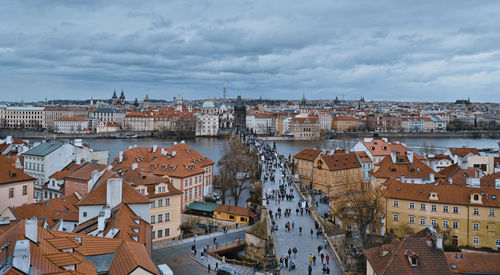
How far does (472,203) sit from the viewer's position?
70.6 feet

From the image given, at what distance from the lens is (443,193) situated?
2247 centimetres

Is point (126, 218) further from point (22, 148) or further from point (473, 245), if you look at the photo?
point (22, 148)

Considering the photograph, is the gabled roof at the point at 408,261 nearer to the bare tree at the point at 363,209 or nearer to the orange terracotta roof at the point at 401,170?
the bare tree at the point at 363,209

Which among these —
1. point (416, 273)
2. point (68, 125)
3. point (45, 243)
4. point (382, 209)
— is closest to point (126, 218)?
point (45, 243)

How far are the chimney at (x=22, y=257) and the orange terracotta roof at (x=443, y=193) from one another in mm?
18751

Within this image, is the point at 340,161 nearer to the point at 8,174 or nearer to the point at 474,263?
the point at 474,263

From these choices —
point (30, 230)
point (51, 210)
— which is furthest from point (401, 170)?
point (30, 230)

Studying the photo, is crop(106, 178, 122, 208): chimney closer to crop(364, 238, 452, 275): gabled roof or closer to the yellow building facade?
crop(364, 238, 452, 275): gabled roof

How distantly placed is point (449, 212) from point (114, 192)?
1570 cm

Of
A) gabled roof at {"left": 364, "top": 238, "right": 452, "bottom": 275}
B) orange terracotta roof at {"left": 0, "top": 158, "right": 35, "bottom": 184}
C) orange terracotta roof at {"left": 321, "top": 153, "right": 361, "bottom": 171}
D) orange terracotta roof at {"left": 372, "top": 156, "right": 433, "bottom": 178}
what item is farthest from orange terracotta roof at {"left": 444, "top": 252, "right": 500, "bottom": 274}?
orange terracotta roof at {"left": 0, "top": 158, "right": 35, "bottom": 184}

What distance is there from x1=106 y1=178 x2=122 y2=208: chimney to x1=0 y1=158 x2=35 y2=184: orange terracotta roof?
22.8ft

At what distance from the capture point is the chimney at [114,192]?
1704cm

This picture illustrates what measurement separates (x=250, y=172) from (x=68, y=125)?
90.5 meters

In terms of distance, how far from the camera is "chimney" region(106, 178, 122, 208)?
1704cm
